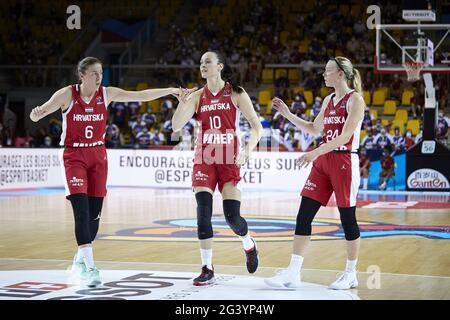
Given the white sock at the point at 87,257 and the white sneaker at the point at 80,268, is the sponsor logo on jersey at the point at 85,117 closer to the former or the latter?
the white sock at the point at 87,257

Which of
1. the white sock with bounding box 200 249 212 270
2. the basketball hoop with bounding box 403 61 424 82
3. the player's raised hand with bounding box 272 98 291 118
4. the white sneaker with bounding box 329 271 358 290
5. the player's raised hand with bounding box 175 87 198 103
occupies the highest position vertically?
the basketball hoop with bounding box 403 61 424 82

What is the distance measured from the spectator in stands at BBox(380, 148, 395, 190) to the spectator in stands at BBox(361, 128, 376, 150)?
0.60 m

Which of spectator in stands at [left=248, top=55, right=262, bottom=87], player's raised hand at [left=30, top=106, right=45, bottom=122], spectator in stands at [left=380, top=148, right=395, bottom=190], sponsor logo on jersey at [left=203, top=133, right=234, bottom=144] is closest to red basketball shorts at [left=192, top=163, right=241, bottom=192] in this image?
sponsor logo on jersey at [left=203, top=133, right=234, bottom=144]

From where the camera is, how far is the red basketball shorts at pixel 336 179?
24.7 ft

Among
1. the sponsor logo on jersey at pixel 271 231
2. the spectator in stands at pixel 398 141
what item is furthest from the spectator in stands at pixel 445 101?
the sponsor logo on jersey at pixel 271 231

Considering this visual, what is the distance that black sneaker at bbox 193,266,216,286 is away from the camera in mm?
7510

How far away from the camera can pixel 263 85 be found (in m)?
29.0

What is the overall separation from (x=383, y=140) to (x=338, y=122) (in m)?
16.1

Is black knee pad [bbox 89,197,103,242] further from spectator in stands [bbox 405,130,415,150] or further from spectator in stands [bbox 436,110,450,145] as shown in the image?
spectator in stands [bbox 436,110,450,145]

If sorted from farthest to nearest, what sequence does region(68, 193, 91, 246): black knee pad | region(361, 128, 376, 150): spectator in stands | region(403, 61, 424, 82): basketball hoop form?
region(361, 128, 376, 150): spectator in stands
region(403, 61, 424, 82): basketball hoop
region(68, 193, 91, 246): black knee pad

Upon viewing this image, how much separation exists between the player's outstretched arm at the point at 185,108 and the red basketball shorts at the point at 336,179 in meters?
1.25

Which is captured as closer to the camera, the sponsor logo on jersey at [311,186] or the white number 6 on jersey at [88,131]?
the sponsor logo on jersey at [311,186]

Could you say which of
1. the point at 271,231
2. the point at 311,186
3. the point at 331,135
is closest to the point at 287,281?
the point at 311,186
